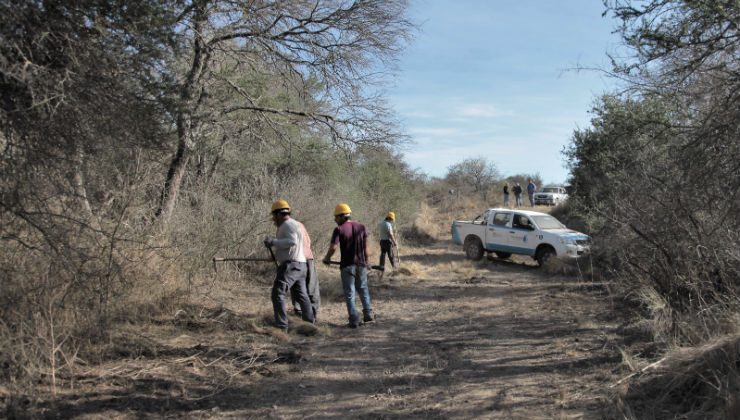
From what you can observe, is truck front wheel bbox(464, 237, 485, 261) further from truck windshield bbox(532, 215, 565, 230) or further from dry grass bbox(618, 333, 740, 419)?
dry grass bbox(618, 333, 740, 419)

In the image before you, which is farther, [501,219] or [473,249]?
[473,249]

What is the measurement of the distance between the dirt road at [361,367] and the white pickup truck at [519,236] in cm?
617

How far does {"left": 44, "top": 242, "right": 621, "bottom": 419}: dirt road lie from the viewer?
470 centimetres

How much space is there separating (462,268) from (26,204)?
1306 cm

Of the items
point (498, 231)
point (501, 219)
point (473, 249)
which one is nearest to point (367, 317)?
point (498, 231)

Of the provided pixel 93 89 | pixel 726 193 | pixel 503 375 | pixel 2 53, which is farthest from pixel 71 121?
pixel 726 193

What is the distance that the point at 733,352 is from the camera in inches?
174

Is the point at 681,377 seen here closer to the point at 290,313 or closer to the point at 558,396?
the point at 558,396

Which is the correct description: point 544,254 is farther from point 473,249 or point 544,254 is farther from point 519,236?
A: point 473,249

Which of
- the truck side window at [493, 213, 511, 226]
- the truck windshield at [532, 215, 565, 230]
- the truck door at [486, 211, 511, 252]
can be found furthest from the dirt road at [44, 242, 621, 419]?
the truck side window at [493, 213, 511, 226]

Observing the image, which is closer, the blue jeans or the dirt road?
the dirt road

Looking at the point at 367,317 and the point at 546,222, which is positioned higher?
the point at 546,222

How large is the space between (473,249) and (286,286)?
12117 millimetres

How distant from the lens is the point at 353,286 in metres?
8.05
